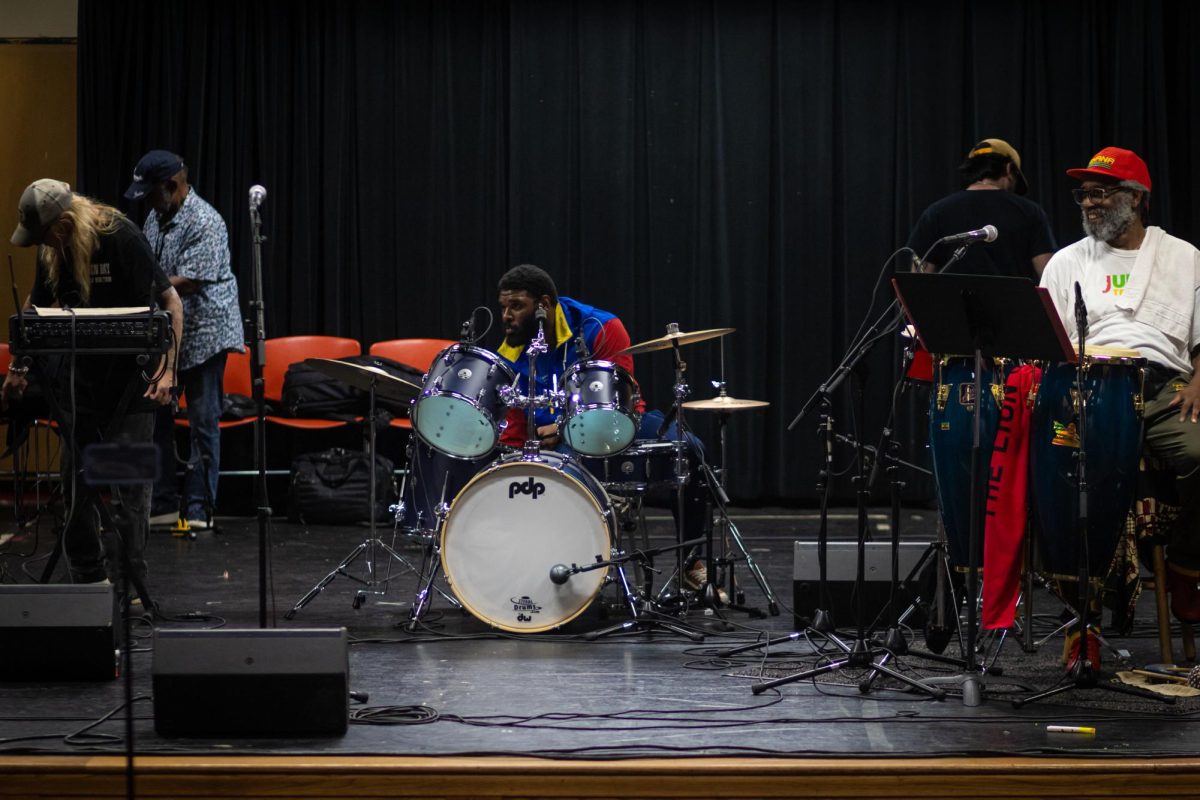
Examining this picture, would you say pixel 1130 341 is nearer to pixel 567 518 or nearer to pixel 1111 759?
pixel 1111 759

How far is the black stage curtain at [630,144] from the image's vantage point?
843 cm

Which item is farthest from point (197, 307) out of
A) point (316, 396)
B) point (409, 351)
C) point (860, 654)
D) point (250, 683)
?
point (860, 654)

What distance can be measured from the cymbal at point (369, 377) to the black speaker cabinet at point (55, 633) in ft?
4.48

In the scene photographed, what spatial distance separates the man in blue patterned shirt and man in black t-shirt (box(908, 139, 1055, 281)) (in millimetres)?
3495

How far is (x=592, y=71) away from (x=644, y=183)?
74cm

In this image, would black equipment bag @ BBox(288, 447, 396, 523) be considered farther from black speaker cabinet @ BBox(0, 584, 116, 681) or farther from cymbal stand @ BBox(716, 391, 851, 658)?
black speaker cabinet @ BBox(0, 584, 116, 681)

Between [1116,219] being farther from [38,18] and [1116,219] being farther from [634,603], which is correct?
[38,18]

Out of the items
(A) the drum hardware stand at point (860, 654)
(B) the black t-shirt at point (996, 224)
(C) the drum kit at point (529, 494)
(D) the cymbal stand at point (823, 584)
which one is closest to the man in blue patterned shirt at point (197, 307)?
(C) the drum kit at point (529, 494)

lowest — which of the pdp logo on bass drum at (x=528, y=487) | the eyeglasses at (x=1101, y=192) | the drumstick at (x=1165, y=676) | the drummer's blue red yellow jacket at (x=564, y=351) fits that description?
the drumstick at (x=1165, y=676)

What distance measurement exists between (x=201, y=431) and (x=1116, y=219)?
4646mm

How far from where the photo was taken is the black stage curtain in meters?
8.43

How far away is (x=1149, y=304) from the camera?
4270mm

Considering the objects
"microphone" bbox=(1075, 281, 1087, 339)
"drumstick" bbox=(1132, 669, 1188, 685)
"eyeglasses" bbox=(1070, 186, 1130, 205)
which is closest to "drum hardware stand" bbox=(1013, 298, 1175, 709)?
"microphone" bbox=(1075, 281, 1087, 339)

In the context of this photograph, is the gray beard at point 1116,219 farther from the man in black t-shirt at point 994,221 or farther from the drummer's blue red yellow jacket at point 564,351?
the drummer's blue red yellow jacket at point 564,351
